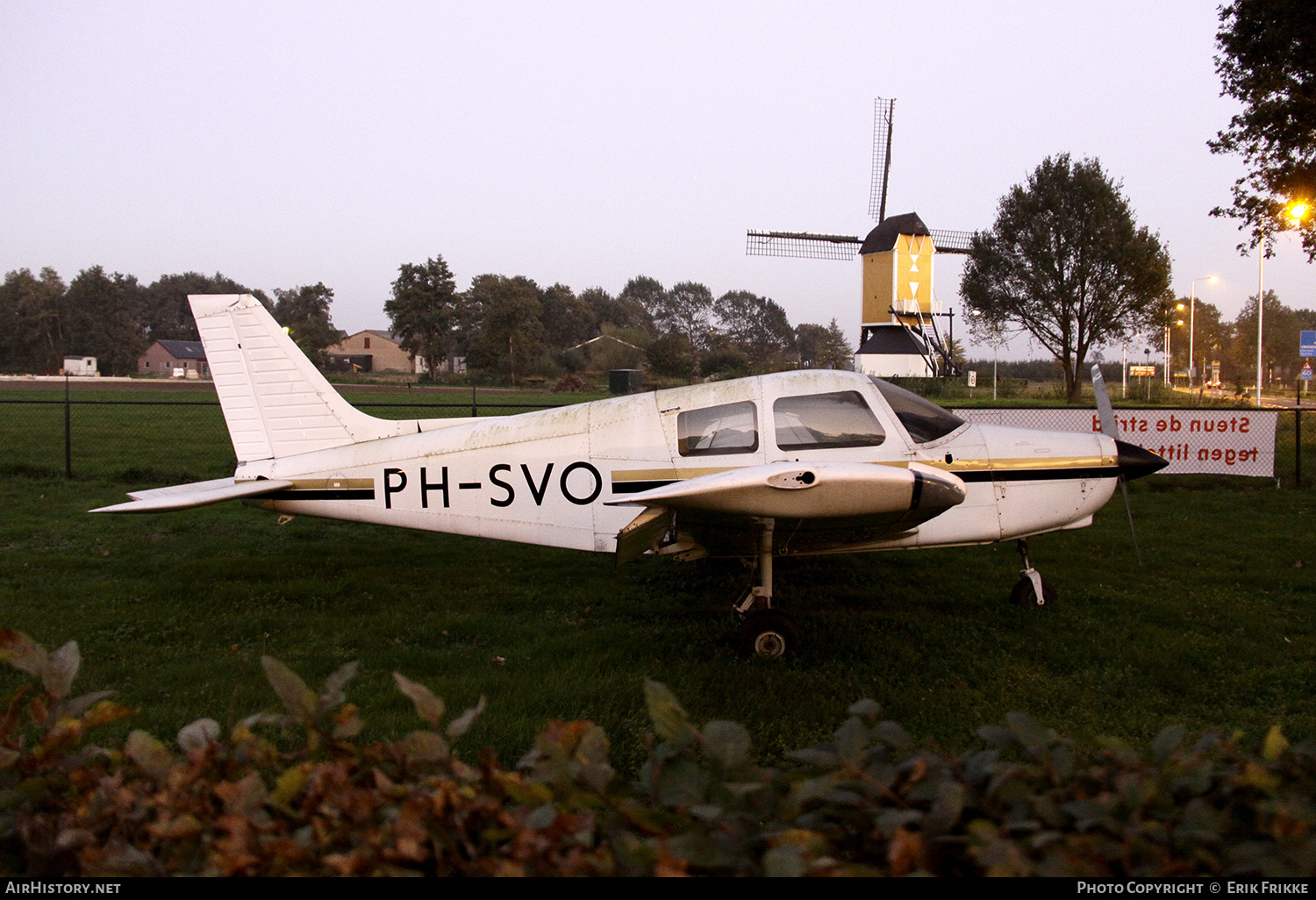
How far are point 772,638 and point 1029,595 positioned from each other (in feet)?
8.61

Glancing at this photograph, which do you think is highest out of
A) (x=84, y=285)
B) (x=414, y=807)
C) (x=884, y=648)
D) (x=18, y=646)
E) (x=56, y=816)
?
(x=84, y=285)

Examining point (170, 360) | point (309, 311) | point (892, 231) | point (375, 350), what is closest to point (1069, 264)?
point (892, 231)

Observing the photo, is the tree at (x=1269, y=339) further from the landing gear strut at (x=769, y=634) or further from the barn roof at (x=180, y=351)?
the barn roof at (x=180, y=351)

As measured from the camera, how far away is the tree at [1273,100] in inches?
521

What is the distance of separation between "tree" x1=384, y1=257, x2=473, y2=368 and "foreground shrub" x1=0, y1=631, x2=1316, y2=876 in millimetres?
62500

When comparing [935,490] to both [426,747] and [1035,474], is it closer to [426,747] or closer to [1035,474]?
[1035,474]

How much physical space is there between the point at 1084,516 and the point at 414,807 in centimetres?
641

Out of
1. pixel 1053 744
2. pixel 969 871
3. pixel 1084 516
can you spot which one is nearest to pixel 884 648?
pixel 1084 516

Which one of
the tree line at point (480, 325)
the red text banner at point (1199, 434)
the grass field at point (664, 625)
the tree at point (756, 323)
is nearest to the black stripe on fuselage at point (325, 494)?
the grass field at point (664, 625)

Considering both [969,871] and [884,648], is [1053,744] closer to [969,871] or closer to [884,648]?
[969,871]

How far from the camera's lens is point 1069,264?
35750 mm

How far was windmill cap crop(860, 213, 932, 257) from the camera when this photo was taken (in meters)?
41.0

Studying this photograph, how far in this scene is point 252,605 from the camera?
6488 mm

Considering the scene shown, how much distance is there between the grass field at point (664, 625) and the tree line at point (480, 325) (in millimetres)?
34485
